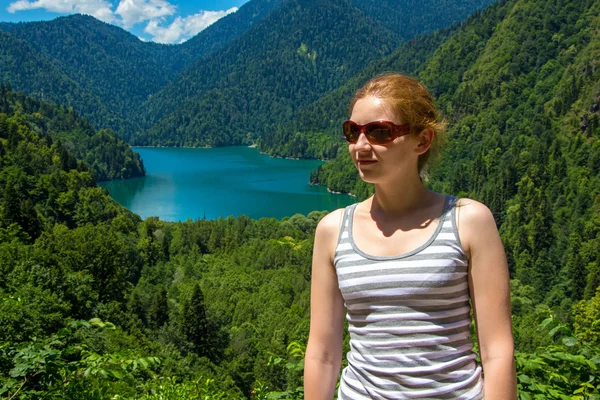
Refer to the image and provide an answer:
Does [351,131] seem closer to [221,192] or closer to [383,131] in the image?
[383,131]

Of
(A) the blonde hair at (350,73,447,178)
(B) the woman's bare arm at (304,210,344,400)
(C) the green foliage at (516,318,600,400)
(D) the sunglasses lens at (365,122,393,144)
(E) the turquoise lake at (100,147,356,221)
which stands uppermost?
(A) the blonde hair at (350,73,447,178)

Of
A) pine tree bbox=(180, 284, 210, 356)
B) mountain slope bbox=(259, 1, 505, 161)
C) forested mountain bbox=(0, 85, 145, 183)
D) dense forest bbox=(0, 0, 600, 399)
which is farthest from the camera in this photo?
mountain slope bbox=(259, 1, 505, 161)

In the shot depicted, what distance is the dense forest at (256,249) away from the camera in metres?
4.68

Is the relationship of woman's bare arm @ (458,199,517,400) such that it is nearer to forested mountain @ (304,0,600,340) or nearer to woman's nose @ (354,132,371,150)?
woman's nose @ (354,132,371,150)

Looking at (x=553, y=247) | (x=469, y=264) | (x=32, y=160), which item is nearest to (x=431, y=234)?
(x=469, y=264)

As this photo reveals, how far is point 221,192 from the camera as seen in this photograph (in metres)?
109

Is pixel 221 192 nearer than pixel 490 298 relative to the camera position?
No

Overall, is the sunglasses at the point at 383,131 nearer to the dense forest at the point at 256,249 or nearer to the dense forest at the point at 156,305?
the dense forest at the point at 256,249

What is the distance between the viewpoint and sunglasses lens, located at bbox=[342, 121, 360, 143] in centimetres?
245

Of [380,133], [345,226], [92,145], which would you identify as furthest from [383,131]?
[92,145]

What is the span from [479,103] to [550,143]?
3293 cm

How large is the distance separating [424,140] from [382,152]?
0.21 meters

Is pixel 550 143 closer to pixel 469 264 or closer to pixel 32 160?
pixel 32 160

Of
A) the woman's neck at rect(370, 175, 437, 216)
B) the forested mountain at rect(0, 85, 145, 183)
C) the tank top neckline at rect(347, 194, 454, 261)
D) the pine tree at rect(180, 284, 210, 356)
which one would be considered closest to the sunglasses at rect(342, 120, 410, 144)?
the woman's neck at rect(370, 175, 437, 216)
